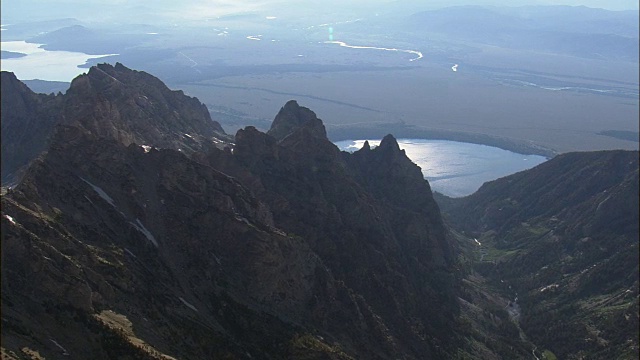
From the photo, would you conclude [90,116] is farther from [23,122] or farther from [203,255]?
[23,122]

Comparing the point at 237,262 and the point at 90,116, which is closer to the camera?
the point at 237,262

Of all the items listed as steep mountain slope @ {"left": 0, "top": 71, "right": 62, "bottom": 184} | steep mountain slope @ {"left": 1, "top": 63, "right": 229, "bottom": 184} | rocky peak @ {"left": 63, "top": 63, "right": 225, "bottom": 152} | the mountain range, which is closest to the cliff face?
the mountain range

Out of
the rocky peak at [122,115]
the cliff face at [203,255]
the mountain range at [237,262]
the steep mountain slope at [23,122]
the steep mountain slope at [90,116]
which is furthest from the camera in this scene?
the steep mountain slope at [23,122]

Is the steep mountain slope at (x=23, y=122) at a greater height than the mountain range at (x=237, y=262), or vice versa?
the steep mountain slope at (x=23, y=122)

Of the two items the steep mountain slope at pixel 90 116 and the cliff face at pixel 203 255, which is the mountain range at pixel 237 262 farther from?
the steep mountain slope at pixel 90 116

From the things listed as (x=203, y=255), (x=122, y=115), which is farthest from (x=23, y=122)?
(x=203, y=255)

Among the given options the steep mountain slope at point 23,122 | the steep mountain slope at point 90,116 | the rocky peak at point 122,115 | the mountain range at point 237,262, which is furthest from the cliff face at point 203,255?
the steep mountain slope at point 23,122
